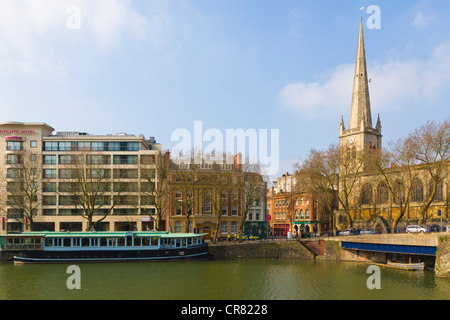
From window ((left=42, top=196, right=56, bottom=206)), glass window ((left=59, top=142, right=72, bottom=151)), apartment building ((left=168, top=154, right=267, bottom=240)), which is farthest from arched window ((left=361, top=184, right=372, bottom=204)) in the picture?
window ((left=42, top=196, right=56, bottom=206))

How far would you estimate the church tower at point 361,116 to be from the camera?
98.4 metres

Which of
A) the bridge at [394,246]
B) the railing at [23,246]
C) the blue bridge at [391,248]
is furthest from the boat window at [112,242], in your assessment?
the blue bridge at [391,248]

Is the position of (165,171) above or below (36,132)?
below

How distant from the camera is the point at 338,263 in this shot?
163 feet

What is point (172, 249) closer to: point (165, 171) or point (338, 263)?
point (165, 171)

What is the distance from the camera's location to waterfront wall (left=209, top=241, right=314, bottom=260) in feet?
182

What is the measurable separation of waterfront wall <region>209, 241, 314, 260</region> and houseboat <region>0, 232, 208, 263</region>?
12.4 ft

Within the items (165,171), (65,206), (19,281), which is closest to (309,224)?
(165,171)

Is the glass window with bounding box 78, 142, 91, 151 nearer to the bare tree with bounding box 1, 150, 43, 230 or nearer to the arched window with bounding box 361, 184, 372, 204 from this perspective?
the bare tree with bounding box 1, 150, 43, 230

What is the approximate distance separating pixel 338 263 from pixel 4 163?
2618 inches

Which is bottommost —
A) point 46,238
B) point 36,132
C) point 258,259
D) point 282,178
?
point 258,259

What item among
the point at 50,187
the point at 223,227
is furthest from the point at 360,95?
the point at 50,187

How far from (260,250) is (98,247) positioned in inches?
913
